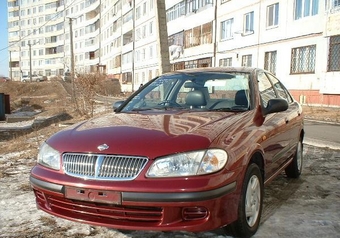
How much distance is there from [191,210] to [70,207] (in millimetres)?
990

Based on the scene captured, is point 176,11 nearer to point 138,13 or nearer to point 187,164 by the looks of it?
point 138,13

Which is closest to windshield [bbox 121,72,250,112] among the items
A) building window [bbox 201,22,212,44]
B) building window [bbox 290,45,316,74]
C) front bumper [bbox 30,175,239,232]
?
front bumper [bbox 30,175,239,232]

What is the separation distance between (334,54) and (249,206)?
16.4 m

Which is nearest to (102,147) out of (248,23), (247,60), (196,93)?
(196,93)

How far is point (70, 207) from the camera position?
283 centimetres

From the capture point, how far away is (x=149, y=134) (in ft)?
9.30

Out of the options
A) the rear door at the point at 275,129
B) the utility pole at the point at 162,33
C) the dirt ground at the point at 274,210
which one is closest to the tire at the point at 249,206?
the dirt ground at the point at 274,210

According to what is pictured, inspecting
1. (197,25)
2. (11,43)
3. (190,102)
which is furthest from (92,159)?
(11,43)

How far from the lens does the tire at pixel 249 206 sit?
2.87m

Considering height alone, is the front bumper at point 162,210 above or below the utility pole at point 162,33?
below

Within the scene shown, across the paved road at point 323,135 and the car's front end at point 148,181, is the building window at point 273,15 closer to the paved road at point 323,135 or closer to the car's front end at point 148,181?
the paved road at point 323,135

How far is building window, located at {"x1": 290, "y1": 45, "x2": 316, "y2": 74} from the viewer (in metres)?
18.7

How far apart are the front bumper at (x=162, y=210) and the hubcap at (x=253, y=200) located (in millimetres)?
323

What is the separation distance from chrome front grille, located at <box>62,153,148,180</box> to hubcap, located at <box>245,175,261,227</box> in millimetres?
1026
